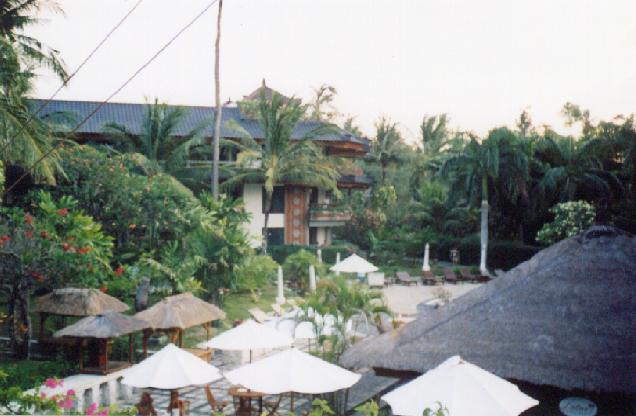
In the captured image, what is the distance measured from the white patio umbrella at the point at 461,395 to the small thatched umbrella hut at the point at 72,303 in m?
7.80

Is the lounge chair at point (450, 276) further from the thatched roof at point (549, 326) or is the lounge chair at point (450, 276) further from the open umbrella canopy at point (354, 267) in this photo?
the thatched roof at point (549, 326)

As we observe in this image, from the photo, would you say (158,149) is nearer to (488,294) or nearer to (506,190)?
(506,190)

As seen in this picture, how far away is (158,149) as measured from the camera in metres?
29.4

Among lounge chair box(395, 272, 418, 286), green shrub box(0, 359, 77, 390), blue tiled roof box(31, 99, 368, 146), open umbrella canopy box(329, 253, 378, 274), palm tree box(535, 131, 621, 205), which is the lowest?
green shrub box(0, 359, 77, 390)

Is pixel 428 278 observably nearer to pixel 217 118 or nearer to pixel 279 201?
pixel 279 201

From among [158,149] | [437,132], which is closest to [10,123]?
[158,149]

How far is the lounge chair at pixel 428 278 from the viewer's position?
29.9 meters

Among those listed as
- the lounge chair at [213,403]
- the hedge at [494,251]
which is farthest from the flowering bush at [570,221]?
the lounge chair at [213,403]

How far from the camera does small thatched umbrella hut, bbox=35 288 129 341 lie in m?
14.3

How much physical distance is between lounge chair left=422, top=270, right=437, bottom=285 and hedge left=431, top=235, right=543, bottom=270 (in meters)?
6.26

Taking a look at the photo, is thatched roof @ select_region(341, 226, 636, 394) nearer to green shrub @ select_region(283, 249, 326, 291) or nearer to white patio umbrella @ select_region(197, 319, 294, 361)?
white patio umbrella @ select_region(197, 319, 294, 361)

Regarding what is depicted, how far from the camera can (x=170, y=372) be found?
11.0 metres

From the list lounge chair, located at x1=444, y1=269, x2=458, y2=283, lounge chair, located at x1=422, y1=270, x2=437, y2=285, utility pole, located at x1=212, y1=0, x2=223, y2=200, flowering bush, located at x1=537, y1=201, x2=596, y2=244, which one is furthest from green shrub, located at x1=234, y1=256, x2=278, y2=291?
flowering bush, located at x1=537, y1=201, x2=596, y2=244

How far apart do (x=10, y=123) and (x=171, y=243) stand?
7.69 meters
